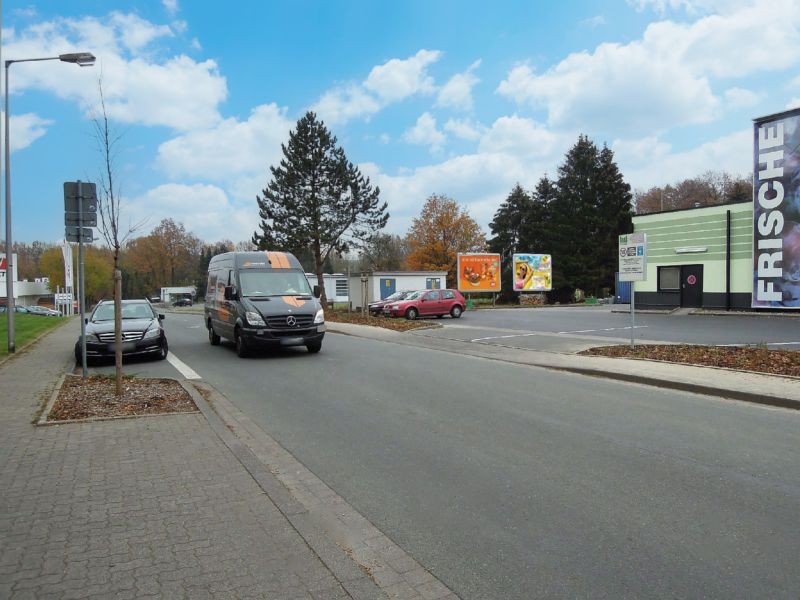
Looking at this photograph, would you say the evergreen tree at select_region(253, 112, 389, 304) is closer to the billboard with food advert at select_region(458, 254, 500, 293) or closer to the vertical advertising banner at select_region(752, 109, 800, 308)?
the billboard with food advert at select_region(458, 254, 500, 293)

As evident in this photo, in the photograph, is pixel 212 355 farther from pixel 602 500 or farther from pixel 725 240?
pixel 725 240

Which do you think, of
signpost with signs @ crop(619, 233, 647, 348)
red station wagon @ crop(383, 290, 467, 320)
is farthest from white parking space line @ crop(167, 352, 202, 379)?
red station wagon @ crop(383, 290, 467, 320)

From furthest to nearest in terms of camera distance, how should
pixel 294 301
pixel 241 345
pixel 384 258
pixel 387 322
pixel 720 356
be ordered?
pixel 384 258 < pixel 387 322 < pixel 294 301 < pixel 241 345 < pixel 720 356

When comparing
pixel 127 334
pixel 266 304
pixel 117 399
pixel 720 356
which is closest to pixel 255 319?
pixel 266 304

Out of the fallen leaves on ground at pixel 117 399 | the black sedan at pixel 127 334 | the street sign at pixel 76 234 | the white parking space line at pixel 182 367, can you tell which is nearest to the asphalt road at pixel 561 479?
the fallen leaves on ground at pixel 117 399

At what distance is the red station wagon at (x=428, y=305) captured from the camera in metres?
28.5

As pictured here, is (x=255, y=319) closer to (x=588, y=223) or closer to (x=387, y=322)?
(x=387, y=322)

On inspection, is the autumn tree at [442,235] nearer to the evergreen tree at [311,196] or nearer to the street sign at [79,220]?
the evergreen tree at [311,196]

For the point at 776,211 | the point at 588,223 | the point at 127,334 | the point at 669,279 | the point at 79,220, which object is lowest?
the point at 127,334

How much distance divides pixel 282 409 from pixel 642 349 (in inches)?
366

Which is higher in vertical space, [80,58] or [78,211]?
[80,58]

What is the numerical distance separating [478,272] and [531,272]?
508cm

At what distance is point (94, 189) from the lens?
9.66m

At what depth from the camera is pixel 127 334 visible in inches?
516
